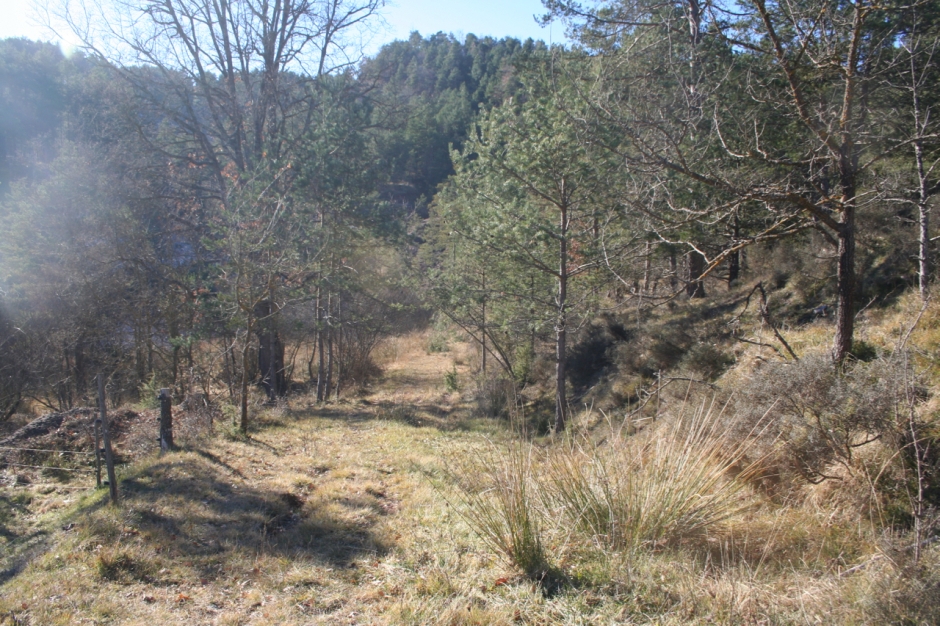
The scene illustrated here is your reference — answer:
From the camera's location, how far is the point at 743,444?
4.57m

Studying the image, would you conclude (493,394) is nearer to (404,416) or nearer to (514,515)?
(404,416)

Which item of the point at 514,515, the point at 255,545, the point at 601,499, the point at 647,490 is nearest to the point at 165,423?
the point at 255,545

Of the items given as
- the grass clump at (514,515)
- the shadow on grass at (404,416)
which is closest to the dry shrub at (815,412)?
the grass clump at (514,515)

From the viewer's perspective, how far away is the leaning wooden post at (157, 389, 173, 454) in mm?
7843

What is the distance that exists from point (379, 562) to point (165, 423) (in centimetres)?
510

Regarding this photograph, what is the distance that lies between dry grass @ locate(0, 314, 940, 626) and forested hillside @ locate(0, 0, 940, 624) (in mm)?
68

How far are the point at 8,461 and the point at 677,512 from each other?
31.3 feet

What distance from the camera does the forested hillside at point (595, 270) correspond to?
4.08 meters

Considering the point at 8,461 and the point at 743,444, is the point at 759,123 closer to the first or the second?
the point at 743,444

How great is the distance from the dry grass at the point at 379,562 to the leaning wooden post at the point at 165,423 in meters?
0.61

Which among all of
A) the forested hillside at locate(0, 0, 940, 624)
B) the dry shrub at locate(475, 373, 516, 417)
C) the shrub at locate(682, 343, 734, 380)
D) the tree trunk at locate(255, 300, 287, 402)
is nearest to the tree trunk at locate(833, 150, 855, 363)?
the forested hillside at locate(0, 0, 940, 624)

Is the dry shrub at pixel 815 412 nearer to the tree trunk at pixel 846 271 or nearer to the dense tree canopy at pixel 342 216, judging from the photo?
the tree trunk at pixel 846 271

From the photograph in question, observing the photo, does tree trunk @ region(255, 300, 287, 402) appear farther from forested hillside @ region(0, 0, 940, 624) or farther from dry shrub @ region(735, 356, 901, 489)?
dry shrub @ region(735, 356, 901, 489)

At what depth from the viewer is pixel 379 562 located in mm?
4617
